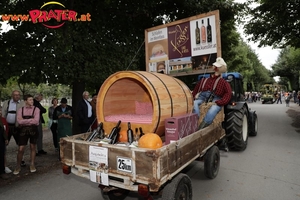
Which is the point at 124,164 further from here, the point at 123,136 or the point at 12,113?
the point at 12,113

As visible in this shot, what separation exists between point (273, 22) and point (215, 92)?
11603 millimetres

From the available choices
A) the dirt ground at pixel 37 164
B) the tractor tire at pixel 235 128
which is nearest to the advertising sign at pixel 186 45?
the tractor tire at pixel 235 128

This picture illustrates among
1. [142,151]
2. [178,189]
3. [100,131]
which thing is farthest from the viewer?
[100,131]

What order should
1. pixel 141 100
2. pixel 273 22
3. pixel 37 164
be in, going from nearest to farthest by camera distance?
pixel 141 100 < pixel 37 164 < pixel 273 22

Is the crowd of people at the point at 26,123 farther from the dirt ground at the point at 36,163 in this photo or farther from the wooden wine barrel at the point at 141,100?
the wooden wine barrel at the point at 141,100

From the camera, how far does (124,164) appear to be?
2.53 metres

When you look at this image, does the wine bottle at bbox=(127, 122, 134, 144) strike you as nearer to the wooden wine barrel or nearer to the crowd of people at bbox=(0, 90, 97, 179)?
the wooden wine barrel

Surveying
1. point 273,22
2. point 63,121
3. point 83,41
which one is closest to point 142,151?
point 63,121

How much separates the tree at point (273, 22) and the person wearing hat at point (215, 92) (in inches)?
331

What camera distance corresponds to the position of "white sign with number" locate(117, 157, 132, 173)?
2.49 meters

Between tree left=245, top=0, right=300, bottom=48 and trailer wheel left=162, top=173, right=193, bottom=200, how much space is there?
11.5 metres

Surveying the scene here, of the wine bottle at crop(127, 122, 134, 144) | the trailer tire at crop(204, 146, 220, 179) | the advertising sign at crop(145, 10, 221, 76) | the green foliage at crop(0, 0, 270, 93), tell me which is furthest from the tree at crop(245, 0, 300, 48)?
the wine bottle at crop(127, 122, 134, 144)

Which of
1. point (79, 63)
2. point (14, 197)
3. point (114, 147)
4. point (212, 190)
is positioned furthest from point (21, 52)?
point (212, 190)

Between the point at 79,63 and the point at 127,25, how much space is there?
271cm
